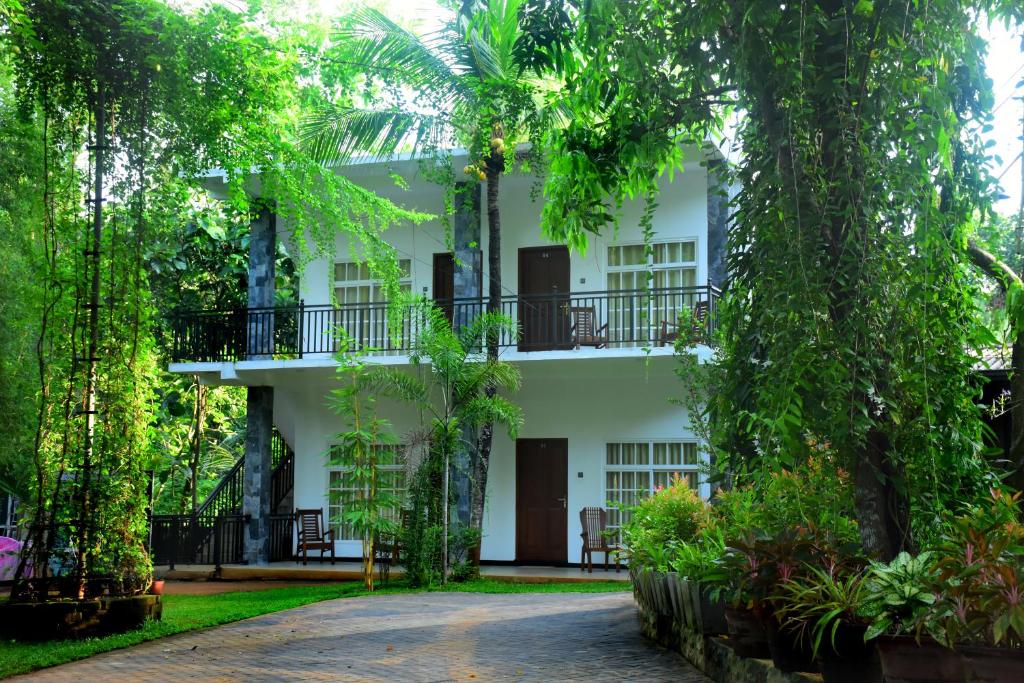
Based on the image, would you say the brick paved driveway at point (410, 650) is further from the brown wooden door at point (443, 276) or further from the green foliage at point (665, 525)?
the brown wooden door at point (443, 276)

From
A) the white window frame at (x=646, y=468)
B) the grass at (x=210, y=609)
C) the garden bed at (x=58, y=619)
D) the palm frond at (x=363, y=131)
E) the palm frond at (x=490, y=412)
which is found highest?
the palm frond at (x=363, y=131)

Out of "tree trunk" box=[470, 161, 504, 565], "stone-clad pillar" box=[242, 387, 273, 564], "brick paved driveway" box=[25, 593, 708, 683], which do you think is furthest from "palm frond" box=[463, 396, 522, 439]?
"stone-clad pillar" box=[242, 387, 273, 564]

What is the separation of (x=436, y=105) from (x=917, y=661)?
468 inches

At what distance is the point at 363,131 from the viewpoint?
1550 centimetres

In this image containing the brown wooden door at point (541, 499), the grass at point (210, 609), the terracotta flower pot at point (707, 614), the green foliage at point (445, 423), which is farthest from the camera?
the brown wooden door at point (541, 499)

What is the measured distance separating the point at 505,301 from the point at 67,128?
7830 millimetres

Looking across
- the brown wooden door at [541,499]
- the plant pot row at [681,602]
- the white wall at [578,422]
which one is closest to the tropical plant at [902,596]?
the plant pot row at [681,602]

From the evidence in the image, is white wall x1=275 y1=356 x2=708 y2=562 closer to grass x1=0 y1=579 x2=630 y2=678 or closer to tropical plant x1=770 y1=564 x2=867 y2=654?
grass x1=0 y1=579 x2=630 y2=678

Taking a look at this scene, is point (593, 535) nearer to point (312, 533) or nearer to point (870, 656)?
point (312, 533)

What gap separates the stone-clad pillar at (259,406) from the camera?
17406mm

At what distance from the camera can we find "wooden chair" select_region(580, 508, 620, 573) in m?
15.8

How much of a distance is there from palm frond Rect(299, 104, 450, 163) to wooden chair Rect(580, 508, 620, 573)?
5.94 m

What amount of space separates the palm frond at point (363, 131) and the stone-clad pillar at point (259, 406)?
2.29 metres

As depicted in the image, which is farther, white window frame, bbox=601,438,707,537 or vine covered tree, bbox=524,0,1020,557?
white window frame, bbox=601,438,707,537
